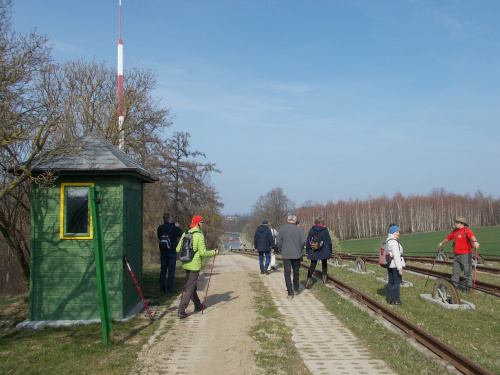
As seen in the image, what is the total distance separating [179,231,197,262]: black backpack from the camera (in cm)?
873

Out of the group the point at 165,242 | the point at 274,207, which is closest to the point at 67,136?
the point at 165,242

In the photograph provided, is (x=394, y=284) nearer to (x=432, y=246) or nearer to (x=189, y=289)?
(x=189, y=289)

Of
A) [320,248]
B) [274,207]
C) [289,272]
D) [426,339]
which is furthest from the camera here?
[274,207]

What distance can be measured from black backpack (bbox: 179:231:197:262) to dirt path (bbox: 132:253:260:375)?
1.17 meters

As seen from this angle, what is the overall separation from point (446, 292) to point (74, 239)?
760 centimetres

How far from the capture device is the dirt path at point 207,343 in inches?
227

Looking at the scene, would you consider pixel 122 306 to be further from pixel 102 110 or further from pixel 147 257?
pixel 147 257

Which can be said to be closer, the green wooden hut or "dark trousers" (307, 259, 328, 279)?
the green wooden hut

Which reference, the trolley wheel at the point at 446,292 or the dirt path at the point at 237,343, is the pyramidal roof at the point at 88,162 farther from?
the trolley wheel at the point at 446,292

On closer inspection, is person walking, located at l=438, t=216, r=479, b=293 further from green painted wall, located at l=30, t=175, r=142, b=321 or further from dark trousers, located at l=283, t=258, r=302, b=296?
green painted wall, located at l=30, t=175, r=142, b=321

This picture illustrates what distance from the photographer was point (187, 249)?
28.7 feet

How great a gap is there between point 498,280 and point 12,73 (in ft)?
46.0

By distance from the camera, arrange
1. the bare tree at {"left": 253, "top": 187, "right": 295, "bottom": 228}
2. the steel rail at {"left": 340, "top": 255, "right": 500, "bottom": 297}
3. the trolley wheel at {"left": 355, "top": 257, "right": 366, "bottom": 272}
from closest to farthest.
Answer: the steel rail at {"left": 340, "top": 255, "right": 500, "bottom": 297}
the trolley wheel at {"left": 355, "top": 257, "right": 366, "bottom": 272}
the bare tree at {"left": 253, "top": 187, "right": 295, "bottom": 228}

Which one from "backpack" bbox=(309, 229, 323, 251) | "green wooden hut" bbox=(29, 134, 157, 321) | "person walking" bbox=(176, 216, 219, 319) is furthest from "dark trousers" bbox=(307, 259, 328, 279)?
"green wooden hut" bbox=(29, 134, 157, 321)
